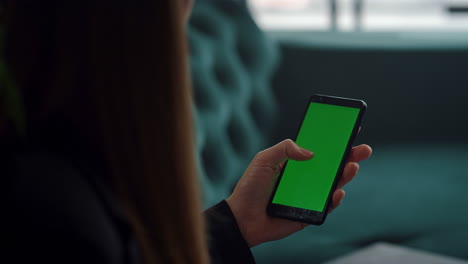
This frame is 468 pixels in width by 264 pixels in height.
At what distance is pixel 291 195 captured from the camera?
1057 millimetres

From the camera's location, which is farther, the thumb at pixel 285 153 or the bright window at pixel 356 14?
the bright window at pixel 356 14

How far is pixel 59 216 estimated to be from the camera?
557mm

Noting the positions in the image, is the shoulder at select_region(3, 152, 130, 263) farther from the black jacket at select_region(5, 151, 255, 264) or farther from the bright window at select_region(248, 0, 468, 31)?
the bright window at select_region(248, 0, 468, 31)

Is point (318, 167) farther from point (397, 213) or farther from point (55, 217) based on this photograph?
point (397, 213)

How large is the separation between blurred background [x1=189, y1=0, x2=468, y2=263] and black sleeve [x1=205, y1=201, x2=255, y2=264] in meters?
0.77

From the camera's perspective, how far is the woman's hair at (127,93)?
1.94 feet

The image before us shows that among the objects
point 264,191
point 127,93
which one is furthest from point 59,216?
point 264,191

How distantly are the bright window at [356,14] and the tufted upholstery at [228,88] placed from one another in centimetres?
125

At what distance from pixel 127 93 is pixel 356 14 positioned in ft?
10.2

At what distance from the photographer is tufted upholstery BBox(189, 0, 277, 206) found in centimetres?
213

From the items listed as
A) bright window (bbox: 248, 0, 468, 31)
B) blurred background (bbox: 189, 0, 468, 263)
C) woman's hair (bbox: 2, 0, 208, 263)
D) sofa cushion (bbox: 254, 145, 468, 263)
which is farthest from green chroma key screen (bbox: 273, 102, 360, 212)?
bright window (bbox: 248, 0, 468, 31)

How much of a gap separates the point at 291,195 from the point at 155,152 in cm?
47

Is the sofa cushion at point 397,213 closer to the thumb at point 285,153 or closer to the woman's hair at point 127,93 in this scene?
the thumb at point 285,153

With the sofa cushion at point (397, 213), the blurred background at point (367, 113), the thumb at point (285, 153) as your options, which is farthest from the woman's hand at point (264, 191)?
the blurred background at point (367, 113)
